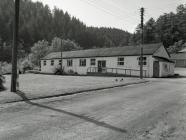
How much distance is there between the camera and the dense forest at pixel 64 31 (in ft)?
269

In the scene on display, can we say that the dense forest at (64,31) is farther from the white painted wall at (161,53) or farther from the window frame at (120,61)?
the window frame at (120,61)

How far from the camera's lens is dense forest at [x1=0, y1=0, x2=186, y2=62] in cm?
8206

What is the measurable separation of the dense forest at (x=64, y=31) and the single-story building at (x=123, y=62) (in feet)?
110

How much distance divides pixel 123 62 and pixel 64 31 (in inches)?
4174

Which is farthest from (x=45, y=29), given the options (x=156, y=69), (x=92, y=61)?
(x=156, y=69)

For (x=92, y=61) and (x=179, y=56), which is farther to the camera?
(x=179, y=56)

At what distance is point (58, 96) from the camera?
37.9 ft

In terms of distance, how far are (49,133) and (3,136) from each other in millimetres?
1067

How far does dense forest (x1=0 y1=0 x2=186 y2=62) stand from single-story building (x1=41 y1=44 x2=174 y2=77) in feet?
110

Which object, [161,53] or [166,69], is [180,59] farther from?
[166,69]

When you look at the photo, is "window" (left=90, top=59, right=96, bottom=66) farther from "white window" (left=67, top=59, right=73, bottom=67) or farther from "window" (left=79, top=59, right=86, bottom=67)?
"white window" (left=67, top=59, right=73, bottom=67)

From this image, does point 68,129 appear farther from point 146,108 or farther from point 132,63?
point 132,63

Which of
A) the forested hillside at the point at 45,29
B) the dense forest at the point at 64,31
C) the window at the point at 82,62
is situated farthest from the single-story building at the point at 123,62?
the forested hillside at the point at 45,29

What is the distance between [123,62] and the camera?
35.9m
